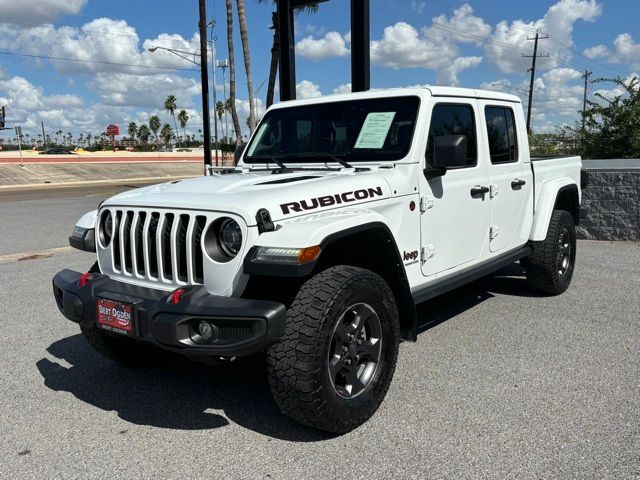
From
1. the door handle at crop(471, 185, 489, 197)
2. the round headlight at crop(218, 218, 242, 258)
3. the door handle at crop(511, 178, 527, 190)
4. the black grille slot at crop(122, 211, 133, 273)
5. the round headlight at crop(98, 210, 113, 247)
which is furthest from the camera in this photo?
the door handle at crop(511, 178, 527, 190)

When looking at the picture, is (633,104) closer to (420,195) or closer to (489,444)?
(420,195)

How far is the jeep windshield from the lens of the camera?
4.00 m

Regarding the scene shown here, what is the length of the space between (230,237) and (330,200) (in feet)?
2.00

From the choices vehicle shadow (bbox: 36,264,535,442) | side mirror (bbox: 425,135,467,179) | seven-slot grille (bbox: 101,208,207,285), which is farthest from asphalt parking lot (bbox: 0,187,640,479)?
side mirror (bbox: 425,135,467,179)

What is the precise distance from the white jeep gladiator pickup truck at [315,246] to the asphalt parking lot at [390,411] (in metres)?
0.27

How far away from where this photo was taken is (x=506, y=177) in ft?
16.1

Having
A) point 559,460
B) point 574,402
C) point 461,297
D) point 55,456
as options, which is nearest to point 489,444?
point 559,460

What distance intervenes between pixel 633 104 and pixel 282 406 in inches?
449

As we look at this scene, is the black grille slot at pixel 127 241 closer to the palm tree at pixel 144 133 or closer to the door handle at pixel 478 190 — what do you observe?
the door handle at pixel 478 190

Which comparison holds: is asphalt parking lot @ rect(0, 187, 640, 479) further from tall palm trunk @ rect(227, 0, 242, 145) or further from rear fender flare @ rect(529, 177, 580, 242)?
tall palm trunk @ rect(227, 0, 242, 145)

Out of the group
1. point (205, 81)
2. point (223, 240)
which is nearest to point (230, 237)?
point (223, 240)

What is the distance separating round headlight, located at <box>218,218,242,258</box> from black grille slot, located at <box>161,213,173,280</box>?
352mm

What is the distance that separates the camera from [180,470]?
2.81 metres

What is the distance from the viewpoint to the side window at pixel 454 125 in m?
4.09
